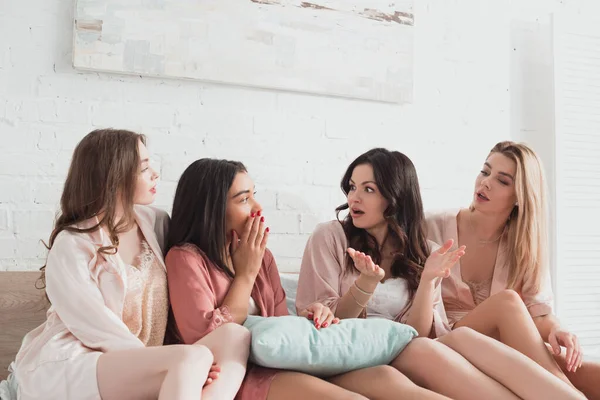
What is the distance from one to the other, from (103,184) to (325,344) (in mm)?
704

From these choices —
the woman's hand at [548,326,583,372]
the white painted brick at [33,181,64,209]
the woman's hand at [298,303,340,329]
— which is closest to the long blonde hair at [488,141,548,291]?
the woman's hand at [548,326,583,372]

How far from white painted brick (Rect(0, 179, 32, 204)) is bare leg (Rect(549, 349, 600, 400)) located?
1655mm

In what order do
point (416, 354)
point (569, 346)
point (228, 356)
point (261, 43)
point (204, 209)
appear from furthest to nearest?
point (261, 43) → point (204, 209) → point (569, 346) → point (416, 354) → point (228, 356)

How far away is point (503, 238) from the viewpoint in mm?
2113

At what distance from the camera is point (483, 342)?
1.53 meters

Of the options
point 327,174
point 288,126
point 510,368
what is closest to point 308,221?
point 327,174

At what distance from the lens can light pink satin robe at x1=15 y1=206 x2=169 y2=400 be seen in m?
1.37

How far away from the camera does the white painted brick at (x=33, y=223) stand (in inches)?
76.4

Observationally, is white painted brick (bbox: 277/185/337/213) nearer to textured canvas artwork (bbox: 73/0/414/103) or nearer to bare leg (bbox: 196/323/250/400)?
textured canvas artwork (bbox: 73/0/414/103)

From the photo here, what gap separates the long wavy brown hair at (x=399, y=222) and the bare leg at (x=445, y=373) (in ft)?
1.28

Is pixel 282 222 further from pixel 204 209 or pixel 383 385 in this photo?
pixel 383 385

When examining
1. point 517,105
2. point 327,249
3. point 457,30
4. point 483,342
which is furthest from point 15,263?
point 517,105

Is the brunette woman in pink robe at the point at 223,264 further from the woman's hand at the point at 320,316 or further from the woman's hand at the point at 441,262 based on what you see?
the woman's hand at the point at 441,262

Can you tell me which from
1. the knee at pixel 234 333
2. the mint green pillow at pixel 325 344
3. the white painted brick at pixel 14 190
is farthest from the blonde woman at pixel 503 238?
the white painted brick at pixel 14 190
